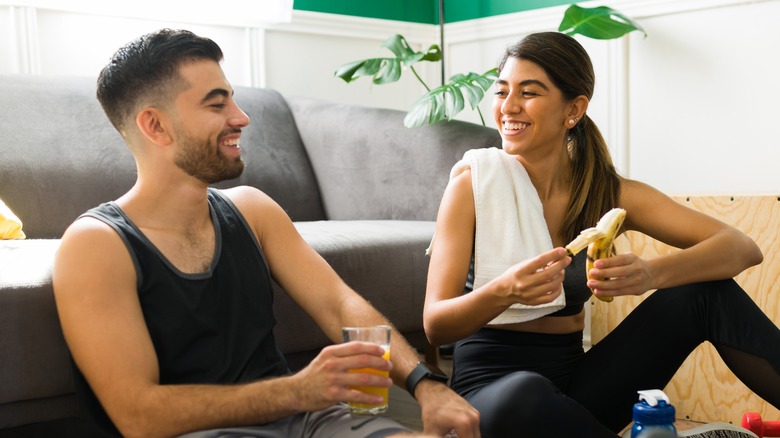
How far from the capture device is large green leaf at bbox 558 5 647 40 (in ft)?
9.84

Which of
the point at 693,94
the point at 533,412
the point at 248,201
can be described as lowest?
the point at 533,412

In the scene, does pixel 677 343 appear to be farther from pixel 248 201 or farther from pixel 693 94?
pixel 693 94

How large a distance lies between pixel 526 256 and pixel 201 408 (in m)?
0.72

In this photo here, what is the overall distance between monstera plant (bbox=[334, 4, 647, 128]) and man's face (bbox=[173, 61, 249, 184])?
49.3 inches

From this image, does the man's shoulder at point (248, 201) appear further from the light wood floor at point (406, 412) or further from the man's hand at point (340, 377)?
A: the light wood floor at point (406, 412)

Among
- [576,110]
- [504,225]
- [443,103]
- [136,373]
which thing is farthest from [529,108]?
[443,103]

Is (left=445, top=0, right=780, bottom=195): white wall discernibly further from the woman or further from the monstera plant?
the woman

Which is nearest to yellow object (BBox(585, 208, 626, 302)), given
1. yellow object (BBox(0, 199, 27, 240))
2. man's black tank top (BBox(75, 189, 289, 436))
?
man's black tank top (BBox(75, 189, 289, 436))

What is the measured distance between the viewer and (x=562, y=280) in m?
1.65

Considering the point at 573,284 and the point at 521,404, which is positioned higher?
the point at 573,284

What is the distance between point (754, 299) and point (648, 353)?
820 millimetres

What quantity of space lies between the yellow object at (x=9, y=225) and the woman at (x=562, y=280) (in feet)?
3.32

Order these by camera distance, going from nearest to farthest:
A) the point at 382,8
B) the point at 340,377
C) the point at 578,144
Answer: the point at 340,377 → the point at 578,144 → the point at 382,8

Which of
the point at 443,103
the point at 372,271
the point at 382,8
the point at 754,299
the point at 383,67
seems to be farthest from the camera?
the point at 382,8
